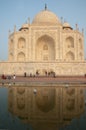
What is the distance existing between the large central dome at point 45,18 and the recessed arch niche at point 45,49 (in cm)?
249

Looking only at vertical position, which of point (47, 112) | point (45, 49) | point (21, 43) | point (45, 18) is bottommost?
point (47, 112)

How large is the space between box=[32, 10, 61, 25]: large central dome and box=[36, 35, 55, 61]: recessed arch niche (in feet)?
8.17

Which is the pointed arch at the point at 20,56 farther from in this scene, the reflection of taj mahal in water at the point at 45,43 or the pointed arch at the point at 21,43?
the pointed arch at the point at 21,43

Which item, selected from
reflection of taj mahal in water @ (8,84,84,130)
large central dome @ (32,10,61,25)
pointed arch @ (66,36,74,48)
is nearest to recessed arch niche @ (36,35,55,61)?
pointed arch @ (66,36,74,48)

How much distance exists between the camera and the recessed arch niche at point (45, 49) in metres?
34.5

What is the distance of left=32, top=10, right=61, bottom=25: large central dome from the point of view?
3534cm

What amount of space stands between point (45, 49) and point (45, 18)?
471cm

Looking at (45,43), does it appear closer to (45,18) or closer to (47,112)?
(45,18)

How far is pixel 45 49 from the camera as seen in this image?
116ft

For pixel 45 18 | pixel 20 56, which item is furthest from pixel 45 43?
pixel 20 56

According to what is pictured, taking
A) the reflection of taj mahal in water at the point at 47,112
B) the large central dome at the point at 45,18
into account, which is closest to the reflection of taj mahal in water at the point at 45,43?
the large central dome at the point at 45,18

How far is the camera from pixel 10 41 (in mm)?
34156

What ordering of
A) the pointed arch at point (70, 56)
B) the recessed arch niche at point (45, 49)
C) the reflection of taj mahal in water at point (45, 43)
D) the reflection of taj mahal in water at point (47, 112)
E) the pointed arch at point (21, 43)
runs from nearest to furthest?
1. the reflection of taj mahal in water at point (47, 112)
2. the reflection of taj mahal in water at point (45, 43)
3. the pointed arch at point (70, 56)
4. the pointed arch at point (21, 43)
5. the recessed arch niche at point (45, 49)

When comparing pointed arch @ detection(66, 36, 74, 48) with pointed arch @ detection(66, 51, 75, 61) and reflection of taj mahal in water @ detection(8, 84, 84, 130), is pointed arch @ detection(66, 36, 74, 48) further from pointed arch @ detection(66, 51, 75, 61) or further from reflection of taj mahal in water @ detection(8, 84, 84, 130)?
reflection of taj mahal in water @ detection(8, 84, 84, 130)
